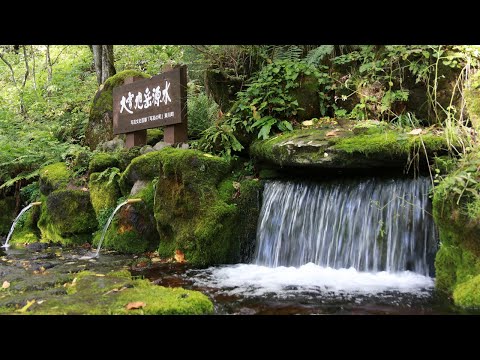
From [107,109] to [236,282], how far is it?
871 centimetres

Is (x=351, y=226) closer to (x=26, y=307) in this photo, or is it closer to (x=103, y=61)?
(x=26, y=307)

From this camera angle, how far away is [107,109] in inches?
488

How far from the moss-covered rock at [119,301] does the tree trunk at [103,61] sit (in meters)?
11.5

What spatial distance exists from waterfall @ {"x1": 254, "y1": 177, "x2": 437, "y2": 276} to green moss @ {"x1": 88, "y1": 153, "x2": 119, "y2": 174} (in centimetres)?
450

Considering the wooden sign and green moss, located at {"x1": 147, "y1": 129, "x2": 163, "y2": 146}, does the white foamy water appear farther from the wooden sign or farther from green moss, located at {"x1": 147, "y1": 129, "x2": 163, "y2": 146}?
green moss, located at {"x1": 147, "y1": 129, "x2": 163, "y2": 146}

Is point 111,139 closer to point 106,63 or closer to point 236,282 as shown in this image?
point 106,63

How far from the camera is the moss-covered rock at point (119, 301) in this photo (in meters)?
3.64

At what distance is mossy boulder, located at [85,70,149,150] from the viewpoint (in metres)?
12.3

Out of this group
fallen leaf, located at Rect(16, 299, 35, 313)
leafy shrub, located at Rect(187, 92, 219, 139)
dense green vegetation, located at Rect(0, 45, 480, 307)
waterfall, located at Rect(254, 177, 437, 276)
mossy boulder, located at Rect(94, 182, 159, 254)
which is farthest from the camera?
leafy shrub, located at Rect(187, 92, 219, 139)

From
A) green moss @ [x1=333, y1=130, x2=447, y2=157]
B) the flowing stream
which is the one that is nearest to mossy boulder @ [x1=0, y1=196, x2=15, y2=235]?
the flowing stream

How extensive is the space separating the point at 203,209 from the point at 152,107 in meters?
3.78

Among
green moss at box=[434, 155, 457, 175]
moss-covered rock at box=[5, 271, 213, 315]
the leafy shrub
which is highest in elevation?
the leafy shrub

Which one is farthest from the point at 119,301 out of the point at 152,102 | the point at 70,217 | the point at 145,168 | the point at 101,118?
the point at 101,118

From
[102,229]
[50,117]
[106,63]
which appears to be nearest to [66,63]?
[50,117]
